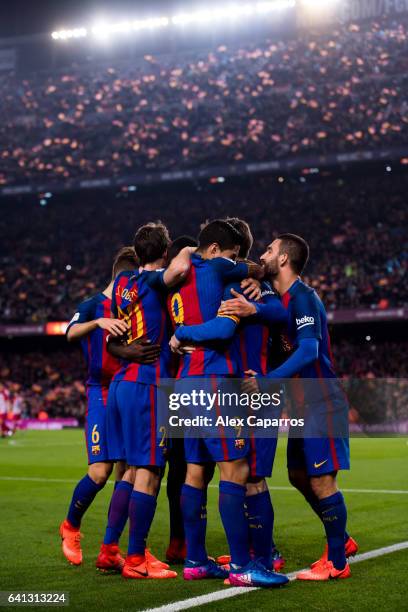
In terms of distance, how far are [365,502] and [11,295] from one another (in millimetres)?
31484

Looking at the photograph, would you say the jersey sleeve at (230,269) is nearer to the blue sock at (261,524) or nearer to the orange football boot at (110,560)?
the blue sock at (261,524)

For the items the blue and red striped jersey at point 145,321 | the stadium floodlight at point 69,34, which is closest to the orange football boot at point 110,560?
the blue and red striped jersey at point 145,321

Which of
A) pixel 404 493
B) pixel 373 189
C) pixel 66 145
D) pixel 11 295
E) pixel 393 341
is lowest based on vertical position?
pixel 404 493

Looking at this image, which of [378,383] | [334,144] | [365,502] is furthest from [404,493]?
[334,144]

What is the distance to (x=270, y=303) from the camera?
5289 millimetres

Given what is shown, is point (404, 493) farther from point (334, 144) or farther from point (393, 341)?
point (334, 144)

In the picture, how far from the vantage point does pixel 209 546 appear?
6.84m

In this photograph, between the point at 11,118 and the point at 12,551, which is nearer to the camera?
the point at 12,551

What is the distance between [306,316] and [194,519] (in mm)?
1403

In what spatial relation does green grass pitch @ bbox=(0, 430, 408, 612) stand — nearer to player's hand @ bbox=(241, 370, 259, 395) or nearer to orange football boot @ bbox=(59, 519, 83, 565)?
orange football boot @ bbox=(59, 519, 83, 565)

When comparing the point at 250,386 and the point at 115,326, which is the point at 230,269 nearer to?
the point at 250,386

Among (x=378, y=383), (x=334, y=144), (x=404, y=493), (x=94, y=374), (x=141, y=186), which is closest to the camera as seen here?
(x=94, y=374)

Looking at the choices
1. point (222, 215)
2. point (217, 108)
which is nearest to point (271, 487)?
point (222, 215)

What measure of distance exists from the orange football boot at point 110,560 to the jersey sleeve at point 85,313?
154 cm
